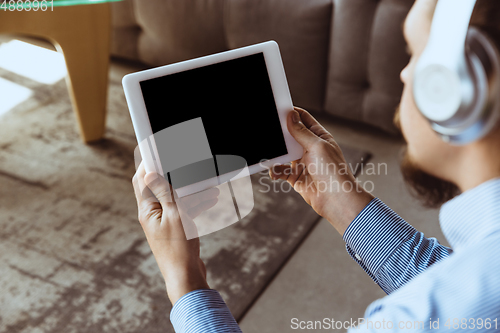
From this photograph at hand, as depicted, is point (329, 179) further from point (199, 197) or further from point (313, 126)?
point (199, 197)

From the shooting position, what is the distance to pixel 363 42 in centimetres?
166

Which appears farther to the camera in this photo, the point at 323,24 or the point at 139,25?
the point at 139,25

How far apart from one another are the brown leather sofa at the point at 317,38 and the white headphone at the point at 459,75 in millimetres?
1230

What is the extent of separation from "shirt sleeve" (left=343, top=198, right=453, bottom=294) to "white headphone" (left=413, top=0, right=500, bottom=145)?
1.03ft

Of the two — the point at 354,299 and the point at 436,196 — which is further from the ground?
the point at 436,196

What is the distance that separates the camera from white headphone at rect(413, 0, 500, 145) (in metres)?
0.39

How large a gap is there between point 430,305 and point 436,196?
0.87ft

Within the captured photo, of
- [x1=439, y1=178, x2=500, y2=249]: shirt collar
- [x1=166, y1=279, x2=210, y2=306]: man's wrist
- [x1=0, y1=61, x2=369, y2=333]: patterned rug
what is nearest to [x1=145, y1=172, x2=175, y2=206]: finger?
[x1=166, y1=279, x2=210, y2=306]: man's wrist

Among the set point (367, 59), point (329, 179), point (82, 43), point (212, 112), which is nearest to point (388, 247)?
point (329, 179)

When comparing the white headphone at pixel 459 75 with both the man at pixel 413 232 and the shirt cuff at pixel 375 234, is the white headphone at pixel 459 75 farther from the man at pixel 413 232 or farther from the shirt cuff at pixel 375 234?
the shirt cuff at pixel 375 234

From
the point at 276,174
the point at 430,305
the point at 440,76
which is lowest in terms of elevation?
the point at 276,174

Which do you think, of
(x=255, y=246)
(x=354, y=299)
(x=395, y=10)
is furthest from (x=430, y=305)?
(x=395, y=10)

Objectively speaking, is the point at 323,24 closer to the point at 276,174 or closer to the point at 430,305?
the point at 276,174

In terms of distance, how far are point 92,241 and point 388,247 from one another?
0.95 m
